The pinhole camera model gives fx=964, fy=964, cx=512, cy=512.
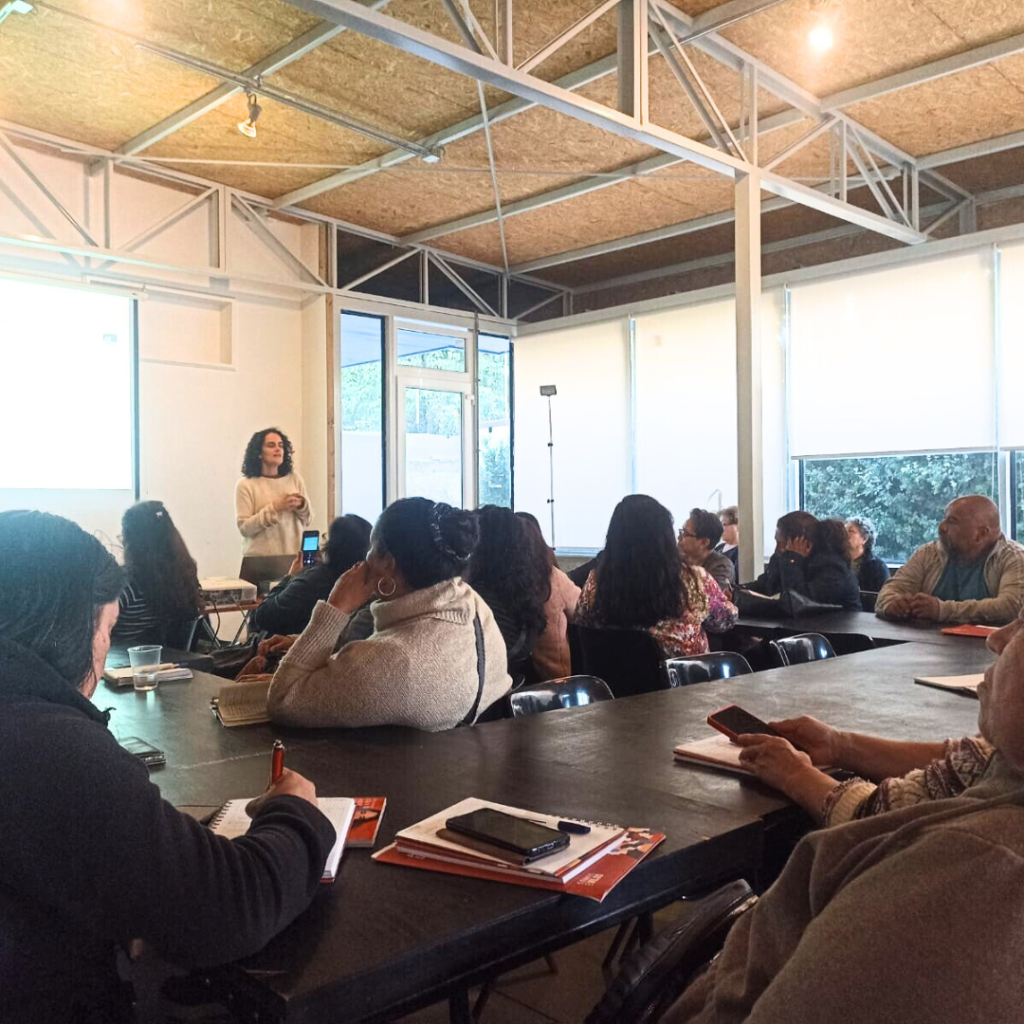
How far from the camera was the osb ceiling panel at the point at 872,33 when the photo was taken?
482cm

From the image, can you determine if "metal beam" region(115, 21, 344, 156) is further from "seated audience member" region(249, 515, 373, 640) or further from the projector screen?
"seated audience member" region(249, 515, 373, 640)

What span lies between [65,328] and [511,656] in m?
4.74

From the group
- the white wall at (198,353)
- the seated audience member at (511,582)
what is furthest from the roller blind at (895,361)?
the seated audience member at (511,582)

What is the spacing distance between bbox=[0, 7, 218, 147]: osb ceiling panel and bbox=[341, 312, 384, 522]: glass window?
2593 millimetres

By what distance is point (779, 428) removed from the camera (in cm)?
816

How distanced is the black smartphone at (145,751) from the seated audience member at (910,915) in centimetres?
123

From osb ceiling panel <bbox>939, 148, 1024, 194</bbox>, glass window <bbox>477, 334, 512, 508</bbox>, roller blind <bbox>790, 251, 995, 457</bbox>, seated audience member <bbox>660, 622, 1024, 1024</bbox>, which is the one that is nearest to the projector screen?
glass window <bbox>477, 334, 512, 508</bbox>

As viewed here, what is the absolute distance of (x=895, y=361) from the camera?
7.47 metres

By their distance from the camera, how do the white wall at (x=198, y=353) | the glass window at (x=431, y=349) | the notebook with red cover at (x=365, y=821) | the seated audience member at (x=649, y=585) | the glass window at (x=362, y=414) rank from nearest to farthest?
the notebook with red cover at (x=365, y=821)
the seated audience member at (x=649, y=585)
the white wall at (x=198, y=353)
the glass window at (x=362, y=414)
the glass window at (x=431, y=349)

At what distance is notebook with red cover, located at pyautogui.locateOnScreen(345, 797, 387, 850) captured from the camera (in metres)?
1.42

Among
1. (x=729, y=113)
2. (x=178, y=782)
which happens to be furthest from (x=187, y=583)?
(x=729, y=113)

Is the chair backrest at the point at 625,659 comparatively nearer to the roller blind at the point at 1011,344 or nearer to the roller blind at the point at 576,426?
the roller blind at the point at 1011,344

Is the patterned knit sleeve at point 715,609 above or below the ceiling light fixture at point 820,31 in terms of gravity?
below

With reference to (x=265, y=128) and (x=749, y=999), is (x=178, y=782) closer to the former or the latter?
(x=749, y=999)
